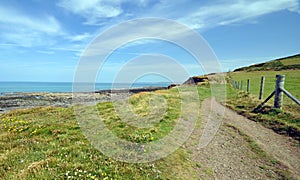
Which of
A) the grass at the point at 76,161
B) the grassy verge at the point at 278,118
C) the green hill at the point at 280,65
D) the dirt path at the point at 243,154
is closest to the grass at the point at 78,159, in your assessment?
the grass at the point at 76,161

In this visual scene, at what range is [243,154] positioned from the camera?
718cm

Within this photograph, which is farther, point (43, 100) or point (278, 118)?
point (43, 100)

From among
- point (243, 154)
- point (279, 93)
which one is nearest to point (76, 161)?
point (243, 154)

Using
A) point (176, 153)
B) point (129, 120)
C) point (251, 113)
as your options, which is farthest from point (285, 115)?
point (129, 120)

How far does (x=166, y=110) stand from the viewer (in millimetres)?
12469

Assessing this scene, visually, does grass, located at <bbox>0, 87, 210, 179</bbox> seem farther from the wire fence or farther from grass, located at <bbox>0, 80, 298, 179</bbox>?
the wire fence

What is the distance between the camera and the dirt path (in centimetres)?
595

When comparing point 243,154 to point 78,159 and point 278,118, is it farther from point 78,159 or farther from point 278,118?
point 78,159

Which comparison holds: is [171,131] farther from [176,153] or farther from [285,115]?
[285,115]

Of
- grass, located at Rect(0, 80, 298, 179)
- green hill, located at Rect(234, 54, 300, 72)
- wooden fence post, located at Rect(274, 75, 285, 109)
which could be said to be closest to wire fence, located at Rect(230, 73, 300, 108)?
wooden fence post, located at Rect(274, 75, 285, 109)

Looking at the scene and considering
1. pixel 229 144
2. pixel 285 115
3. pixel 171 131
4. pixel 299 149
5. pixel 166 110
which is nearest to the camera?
pixel 299 149

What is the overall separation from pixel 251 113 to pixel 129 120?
7877 mm

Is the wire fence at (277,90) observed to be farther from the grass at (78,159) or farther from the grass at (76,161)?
the grass at (76,161)

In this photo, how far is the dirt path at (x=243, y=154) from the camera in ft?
19.5
